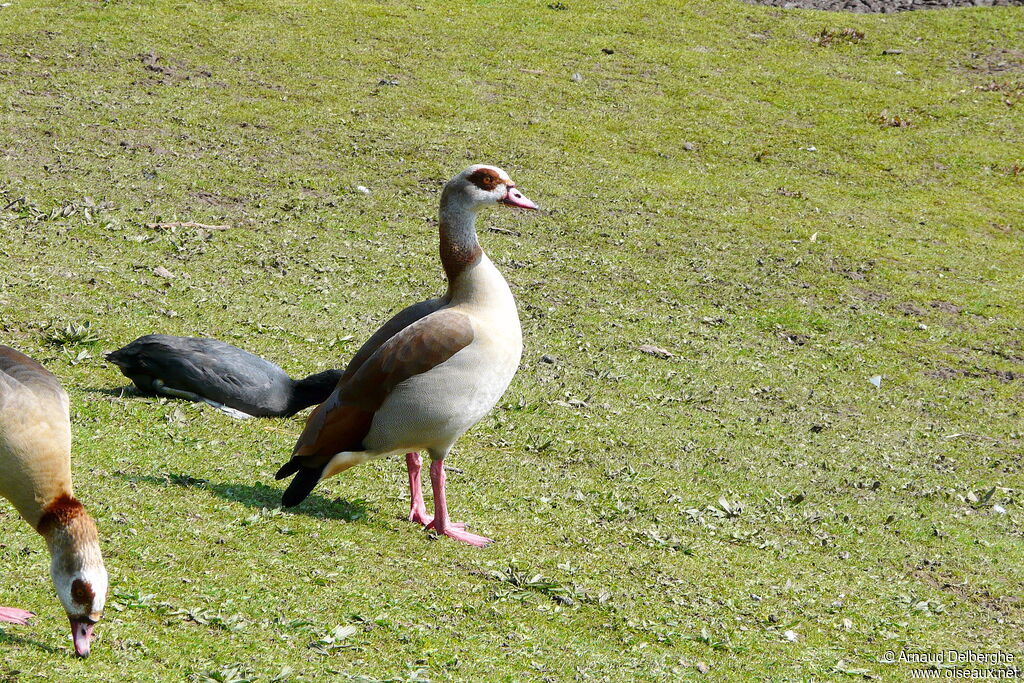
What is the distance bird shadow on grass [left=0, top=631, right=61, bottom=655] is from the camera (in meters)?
4.95

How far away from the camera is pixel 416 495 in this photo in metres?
7.14

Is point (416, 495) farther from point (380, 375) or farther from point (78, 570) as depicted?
point (78, 570)

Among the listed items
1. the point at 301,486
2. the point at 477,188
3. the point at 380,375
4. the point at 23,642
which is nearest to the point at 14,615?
the point at 23,642

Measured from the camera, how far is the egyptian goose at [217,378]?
27.4ft

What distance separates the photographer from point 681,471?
8.82 metres

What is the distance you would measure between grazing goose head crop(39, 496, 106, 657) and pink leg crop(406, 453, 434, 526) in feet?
8.07

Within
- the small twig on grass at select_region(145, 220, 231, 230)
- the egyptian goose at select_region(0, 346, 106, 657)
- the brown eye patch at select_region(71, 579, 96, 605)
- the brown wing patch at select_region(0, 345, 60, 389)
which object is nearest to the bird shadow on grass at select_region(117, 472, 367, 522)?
the brown wing patch at select_region(0, 345, 60, 389)

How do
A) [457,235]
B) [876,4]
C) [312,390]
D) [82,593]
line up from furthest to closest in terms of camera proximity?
[876,4] → [312,390] → [457,235] → [82,593]

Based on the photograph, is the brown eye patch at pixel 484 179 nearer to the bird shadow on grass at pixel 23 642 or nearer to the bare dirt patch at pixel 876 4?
the bird shadow on grass at pixel 23 642

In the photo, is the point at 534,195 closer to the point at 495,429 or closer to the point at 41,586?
the point at 495,429

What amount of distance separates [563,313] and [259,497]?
18.3 ft

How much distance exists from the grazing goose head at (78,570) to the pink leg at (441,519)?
2301 millimetres

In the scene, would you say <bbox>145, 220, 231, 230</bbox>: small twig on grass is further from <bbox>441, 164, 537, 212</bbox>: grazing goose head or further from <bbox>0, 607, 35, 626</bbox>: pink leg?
<bbox>0, 607, 35, 626</bbox>: pink leg

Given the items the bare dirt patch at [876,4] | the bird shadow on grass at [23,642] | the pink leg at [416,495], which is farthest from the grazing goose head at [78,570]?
the bare dirt patch at [876,4]
